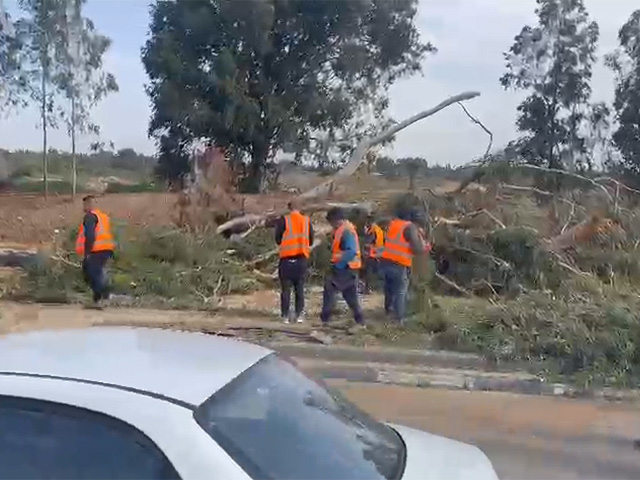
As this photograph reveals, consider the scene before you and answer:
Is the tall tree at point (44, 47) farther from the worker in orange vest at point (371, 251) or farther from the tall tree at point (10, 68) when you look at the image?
the worker in orange vest at point (371, 251)

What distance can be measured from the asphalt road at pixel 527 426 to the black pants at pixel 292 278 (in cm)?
310

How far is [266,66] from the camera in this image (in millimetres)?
31781

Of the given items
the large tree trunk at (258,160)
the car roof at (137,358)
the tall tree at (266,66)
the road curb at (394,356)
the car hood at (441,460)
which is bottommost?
the road curb at (394,356)

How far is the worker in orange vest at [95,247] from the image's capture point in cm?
1362

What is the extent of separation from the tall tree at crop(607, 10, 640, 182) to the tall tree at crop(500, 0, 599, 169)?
4.43ft

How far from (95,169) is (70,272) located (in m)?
24.3

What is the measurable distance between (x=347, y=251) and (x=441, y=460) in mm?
8826

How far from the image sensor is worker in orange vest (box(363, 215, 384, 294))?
540 inches

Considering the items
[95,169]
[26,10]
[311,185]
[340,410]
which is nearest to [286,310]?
[311,185]

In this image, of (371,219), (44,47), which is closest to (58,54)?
(44,47)

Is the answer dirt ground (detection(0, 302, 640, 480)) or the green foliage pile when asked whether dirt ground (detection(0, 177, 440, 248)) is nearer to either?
the green foliage pile

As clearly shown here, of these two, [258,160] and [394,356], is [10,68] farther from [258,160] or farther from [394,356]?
[394,356]

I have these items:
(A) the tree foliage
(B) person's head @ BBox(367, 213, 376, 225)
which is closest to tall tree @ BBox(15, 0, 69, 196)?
(A) the tree foliage

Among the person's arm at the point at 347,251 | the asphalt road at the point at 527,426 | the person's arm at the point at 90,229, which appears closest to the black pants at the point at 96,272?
the person's arm at the point at 90,229
